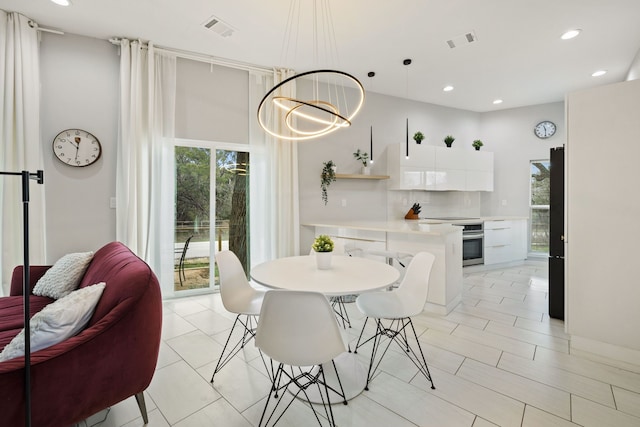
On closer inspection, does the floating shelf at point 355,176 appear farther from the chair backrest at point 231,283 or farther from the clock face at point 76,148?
the clock face at point 76,148

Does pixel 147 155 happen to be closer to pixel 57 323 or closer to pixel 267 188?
pixel 267 188

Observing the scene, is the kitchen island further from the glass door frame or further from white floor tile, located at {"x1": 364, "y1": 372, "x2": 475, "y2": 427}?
the glass door frame

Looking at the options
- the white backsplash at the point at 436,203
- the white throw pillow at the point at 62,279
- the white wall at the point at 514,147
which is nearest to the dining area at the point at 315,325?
the white throw pillow at the point at 62,279

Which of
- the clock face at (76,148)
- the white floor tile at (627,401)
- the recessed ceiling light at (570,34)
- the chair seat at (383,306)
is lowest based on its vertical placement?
the white floor tile at (627,401)

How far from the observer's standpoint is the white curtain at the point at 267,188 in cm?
419

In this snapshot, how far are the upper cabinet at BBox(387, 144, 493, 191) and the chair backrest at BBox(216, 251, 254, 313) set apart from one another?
11.8 ft

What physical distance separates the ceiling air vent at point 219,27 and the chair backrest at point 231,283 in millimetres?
2495

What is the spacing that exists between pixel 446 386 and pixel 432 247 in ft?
5.05

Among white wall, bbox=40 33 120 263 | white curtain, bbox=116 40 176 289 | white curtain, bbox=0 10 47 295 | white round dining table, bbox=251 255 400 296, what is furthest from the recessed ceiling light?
white curtain, bbox=0 10 47 295

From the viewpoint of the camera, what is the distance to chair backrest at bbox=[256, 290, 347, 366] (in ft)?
4.44

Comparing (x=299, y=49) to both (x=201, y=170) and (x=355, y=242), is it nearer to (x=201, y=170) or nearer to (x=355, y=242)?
(x=201, y=170)

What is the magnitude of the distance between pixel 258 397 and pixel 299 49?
12.3ft

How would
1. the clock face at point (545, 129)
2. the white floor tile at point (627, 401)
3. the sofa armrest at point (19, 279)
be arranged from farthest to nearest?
the clock face at point (545, 129) → the sofa armrest at point (19, 279) → the white floor tile at point (627, 401)

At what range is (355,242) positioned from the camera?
12.9 ft
